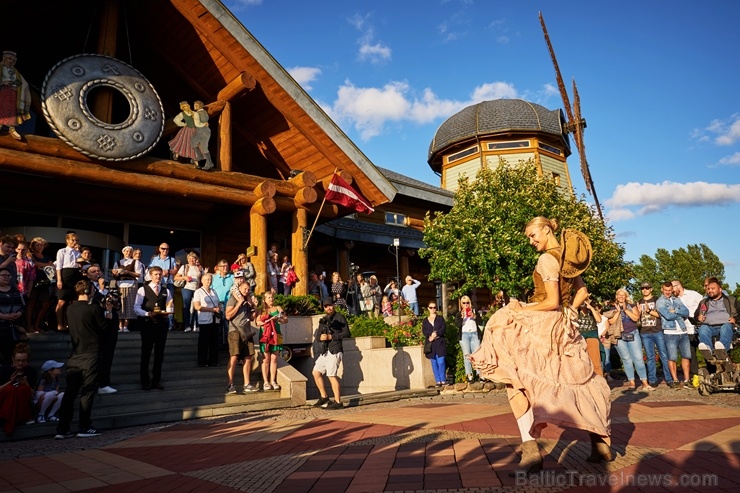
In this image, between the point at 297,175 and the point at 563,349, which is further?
the point at 297,175

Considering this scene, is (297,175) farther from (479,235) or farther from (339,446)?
(339,446)

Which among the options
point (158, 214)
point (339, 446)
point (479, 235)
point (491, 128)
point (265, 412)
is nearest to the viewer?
point (339, 446)

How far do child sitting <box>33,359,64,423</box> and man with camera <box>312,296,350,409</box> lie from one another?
12.1ft

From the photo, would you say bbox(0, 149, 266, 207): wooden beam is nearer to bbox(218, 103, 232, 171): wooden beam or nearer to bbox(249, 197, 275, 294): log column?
bbox(249, 197, 275, 294): log column

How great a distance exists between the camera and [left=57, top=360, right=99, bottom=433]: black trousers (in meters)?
6.56

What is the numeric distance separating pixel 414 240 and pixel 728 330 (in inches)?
507

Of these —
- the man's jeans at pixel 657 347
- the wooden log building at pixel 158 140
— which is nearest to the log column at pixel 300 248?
the wooden log building at pixel 158 140

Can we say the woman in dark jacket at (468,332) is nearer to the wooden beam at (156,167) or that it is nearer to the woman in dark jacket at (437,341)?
the woman in dark jacket at (437,341)

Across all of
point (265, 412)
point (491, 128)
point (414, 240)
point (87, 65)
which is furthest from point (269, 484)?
point (491, 128)

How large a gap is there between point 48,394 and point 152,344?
5.78ft

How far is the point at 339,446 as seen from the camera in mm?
5352

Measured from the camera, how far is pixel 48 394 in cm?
709

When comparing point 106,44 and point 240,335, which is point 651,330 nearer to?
point 240,335

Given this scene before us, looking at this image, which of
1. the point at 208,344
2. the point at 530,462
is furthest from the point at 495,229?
the point at 530,462
